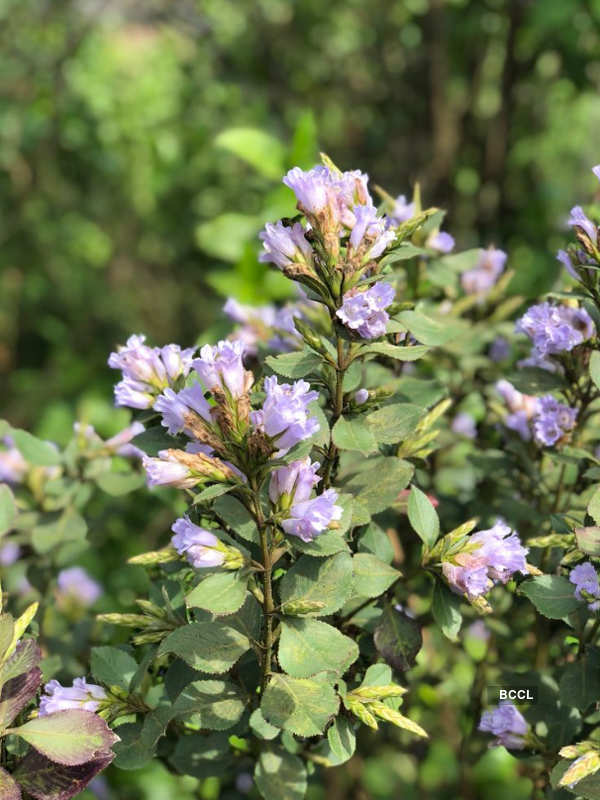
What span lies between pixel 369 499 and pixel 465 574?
0.12 metres

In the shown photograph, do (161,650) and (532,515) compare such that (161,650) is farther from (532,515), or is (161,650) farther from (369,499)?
(532,515)

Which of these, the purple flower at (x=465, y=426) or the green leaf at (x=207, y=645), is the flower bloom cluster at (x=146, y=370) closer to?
the green leaf at (x=207, y=645)

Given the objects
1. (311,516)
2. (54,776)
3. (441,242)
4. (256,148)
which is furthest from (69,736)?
(256,148)

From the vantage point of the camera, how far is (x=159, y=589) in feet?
2.97

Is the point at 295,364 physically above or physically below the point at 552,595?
above

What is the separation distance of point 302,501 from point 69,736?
26 centimetres

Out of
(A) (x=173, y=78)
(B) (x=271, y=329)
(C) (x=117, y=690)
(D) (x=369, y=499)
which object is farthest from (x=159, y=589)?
(A) (x=173, y=78)

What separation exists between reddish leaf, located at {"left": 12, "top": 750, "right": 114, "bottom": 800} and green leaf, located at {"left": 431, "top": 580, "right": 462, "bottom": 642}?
307 millimetres

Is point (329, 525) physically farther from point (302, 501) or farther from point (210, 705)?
point (210, 705)

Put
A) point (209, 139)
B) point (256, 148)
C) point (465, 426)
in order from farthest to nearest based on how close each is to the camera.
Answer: point (209, 139)
point (256, 148)
point (465, 426)

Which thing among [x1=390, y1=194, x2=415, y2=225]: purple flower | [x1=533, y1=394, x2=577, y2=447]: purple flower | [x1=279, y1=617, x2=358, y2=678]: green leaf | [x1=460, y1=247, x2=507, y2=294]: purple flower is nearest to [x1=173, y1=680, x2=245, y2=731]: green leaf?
[x1=279, y1=617, x2=358, y2=678]: green leaf

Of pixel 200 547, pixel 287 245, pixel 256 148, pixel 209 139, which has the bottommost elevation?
pixel 200 547

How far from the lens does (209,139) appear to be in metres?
2.90

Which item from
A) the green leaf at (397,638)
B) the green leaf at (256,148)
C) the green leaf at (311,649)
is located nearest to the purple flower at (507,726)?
the green leaf at (397,638)
